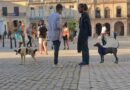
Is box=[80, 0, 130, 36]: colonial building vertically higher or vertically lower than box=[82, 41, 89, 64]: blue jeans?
higher

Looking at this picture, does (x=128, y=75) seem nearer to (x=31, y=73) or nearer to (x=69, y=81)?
(x=69, y=81)

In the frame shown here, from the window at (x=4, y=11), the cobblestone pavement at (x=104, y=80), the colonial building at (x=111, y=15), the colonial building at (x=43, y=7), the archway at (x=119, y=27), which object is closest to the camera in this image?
the cobblestone pavement at (x=104, y=80)

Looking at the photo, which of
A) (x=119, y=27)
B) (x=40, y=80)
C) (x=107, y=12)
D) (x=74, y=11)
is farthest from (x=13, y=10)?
(x=40, y=80)

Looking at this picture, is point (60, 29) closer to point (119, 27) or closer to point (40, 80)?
point (40, 80)

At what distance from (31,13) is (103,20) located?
51.6 feet

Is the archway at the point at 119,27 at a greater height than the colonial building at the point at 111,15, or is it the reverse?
the colonial building at the point at 111,15

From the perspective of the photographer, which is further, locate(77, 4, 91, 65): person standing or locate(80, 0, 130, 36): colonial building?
locate(80, 0, 130, 36): colonial building

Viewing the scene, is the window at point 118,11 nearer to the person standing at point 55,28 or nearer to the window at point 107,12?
the window at point 107,12

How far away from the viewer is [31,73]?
507 inches

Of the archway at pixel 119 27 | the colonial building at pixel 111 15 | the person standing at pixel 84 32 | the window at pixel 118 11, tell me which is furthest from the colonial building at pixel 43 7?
the person standing at pixel 84 32

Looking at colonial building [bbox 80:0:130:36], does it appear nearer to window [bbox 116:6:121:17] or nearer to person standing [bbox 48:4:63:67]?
window [bbox 116:6:121:17]

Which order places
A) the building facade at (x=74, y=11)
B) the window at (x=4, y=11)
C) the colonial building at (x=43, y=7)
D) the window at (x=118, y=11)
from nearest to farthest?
the window at (x=4, y=11), the building facade at (x=74, y=11), the colonial building at (x=43, y=7), the window at (x=118, y=11)

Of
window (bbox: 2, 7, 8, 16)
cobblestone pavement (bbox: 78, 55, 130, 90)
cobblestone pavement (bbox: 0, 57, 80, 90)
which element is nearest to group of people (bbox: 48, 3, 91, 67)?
cobblestone pavement (bbox: 0, 57, 80, 90)

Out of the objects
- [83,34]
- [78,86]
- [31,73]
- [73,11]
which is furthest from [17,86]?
[73,11]
